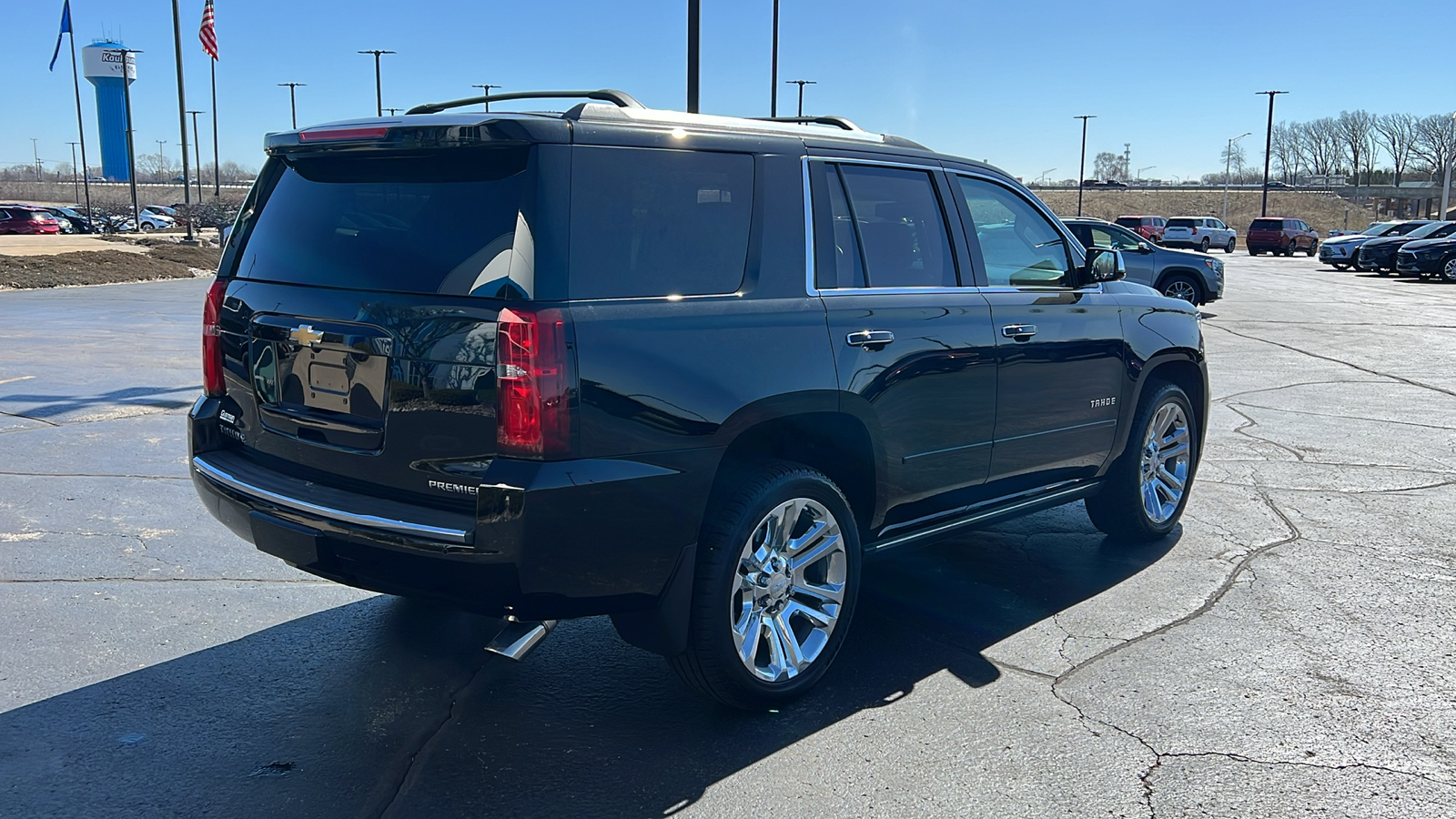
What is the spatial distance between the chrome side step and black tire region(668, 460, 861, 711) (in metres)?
0.61

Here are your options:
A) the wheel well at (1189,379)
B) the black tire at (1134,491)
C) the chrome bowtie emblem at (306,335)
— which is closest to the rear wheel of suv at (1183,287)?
the wheel well at (1189,379)

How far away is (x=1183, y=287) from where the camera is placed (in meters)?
19.4

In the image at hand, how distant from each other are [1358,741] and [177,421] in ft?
25.6

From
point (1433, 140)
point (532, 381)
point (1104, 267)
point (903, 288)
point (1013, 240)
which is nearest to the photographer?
point (532, 381)

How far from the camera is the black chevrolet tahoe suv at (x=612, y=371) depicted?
3.23 meters

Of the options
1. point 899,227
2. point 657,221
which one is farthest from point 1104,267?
point 657,221

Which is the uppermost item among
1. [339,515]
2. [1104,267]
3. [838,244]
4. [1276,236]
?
[1276,236]

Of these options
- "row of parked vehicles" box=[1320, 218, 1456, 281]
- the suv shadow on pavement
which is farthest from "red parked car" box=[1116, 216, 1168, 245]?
the suv shadow on pavement

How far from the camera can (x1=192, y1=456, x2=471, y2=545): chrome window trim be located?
3.22 m

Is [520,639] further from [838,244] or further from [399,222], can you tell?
[838,244]

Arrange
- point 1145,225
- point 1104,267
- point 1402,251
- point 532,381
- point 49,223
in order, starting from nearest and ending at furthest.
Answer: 1. point 532,381
2. point 1104,267
3. point 1402,251
4. point 49,223
5. point 1145,225

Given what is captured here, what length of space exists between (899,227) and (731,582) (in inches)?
66.4

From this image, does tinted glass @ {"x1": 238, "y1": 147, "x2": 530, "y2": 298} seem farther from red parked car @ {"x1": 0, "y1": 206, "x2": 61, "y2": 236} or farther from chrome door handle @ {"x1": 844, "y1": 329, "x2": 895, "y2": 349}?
red parked car @ {"x1": 0, "y1": 206, "x2": 61, "y2": 236}

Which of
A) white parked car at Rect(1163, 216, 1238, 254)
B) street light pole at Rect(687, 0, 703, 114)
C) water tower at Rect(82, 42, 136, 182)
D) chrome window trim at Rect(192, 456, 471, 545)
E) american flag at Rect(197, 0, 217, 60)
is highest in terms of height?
water tower at Rect(82, 42, 136, 182)
